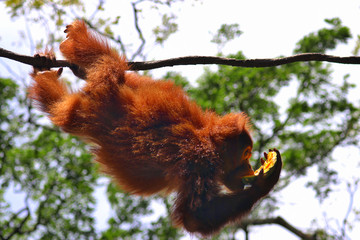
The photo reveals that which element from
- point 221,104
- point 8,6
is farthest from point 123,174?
point 221,104

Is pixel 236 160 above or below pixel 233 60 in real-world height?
below

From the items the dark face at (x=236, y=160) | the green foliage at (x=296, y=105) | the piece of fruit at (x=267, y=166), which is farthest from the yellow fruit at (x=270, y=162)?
the green foliage at (x=296, y=105)

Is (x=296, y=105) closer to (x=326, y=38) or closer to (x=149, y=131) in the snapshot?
(x=326, y=38)

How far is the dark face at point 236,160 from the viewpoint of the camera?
3029mm

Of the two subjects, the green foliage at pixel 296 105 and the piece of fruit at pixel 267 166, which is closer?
the piece of fruit at pixel 267 166

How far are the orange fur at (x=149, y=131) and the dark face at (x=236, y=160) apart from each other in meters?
0.02

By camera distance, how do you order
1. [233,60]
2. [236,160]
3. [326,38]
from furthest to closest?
[326,38], [236,160], [233,60]

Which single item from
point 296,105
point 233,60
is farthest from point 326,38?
point 233,60

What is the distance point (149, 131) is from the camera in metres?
2.95

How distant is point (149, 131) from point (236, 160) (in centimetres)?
73

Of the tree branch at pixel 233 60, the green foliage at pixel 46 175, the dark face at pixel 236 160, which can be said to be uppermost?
the tree branch at pixel 233 60

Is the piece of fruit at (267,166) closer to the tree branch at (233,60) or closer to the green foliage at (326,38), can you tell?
the tree branch at (233,60)

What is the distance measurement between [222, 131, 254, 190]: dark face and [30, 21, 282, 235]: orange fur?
0.02 metres

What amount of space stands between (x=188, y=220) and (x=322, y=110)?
5476 millimetres
